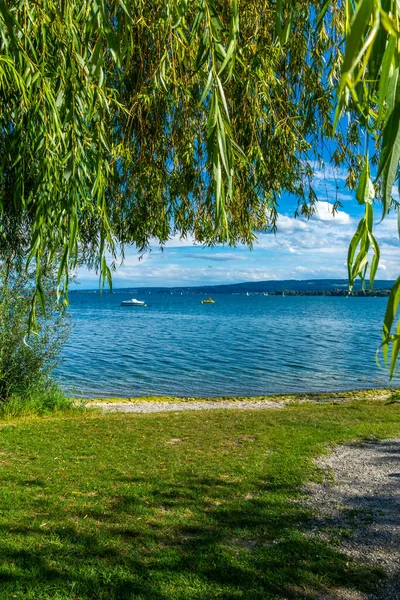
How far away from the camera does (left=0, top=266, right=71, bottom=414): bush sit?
11094mm

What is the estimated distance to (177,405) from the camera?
49.1ft

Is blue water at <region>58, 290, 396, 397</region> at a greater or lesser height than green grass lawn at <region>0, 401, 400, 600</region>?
lesser

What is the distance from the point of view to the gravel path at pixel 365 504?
449 cm

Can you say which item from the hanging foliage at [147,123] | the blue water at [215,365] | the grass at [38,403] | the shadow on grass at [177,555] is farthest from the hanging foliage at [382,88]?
the blue water at [215,365]

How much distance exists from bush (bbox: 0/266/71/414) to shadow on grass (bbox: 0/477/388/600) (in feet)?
20.7

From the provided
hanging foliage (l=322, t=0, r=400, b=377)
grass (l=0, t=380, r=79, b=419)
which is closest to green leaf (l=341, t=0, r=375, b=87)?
hanging foliage (l=322, t=0, r=400, b=377)

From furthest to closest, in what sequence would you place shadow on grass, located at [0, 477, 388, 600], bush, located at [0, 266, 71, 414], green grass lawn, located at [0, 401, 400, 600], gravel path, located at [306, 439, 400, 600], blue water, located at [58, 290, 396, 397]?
blue water, located at [58, 290, 396, 397] < bush, located at [0, 266, 71, 414] < gravel path, located at [306, 439, 400, 600] < green grass lawn, located at [0, 401, 400, 600] < shadow on grass, located at [0, 477, 388, 600]

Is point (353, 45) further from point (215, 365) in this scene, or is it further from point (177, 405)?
point (215, 365)

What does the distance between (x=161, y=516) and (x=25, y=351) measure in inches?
287

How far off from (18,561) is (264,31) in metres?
4.61

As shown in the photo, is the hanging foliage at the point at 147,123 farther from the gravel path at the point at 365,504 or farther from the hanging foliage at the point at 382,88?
the gravel path at the point at 365,504

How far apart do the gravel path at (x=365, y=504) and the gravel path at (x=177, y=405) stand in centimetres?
622

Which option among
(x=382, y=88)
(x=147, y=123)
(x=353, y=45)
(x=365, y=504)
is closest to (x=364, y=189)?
(x=382, y=88)

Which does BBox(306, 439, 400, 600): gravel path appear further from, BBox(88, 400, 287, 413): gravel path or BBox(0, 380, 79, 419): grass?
BBox(0, 380, 79, 419): grass
